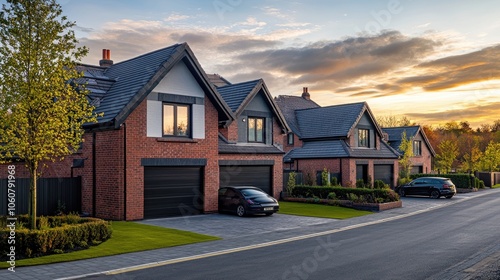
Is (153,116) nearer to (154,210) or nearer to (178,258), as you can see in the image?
(154,210)

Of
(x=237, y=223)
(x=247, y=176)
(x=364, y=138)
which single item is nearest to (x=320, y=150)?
(x=364, y=138)

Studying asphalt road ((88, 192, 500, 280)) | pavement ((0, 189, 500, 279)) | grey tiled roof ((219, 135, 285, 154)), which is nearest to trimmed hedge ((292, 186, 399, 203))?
pavement ((0, 189, 500, 279))

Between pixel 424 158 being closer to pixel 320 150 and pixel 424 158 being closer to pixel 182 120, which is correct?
pixel 320 150

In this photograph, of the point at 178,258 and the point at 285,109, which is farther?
the point at 285,109

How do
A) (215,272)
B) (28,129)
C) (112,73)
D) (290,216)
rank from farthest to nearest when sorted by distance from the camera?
(112,73)
(290,216)
(28,129)
(215,272)

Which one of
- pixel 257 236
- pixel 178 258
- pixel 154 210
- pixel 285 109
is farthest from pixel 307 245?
pixel 285 109

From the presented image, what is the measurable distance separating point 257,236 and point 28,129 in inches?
321

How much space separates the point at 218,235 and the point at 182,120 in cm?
752

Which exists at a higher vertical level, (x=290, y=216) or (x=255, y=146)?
(x=255, y=146)

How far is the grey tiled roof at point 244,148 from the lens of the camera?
85.3 ft

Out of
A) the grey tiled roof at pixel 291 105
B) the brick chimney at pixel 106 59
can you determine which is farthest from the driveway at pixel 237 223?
the grey tiled roof at pixel 291 105

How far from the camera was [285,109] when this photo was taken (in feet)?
143

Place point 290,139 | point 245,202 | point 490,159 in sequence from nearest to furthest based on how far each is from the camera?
point 245,202, point 290,139, point 490,159

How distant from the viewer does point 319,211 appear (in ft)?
81.6
